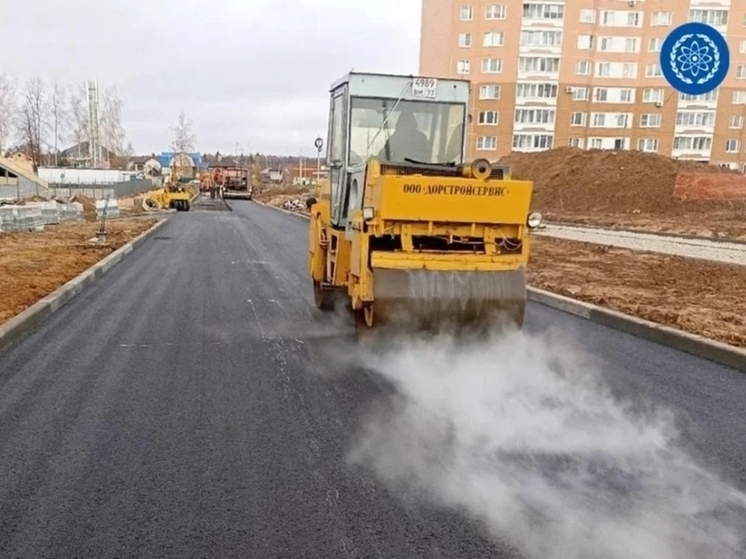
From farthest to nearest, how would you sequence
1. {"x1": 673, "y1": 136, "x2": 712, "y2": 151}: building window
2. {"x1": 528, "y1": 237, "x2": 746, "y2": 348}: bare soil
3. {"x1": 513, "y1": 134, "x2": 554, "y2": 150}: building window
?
1. {"x1": 673, "y1": 136, "x2": 712, "y2": 151}: building window
2. {"x1": 513, "y1": 134, "x2": 554, "y2": 150}: building window
3. {"x1": 528, "y1": 237, "x2": 746, "y2": 348}: bare soil

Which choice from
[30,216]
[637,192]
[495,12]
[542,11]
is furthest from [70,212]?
[542,11]

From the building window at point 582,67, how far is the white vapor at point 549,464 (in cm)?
5912

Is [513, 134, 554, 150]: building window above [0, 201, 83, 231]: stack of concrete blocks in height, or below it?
above

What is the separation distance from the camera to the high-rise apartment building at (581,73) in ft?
191

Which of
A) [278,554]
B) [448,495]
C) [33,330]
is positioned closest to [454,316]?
[448,495]

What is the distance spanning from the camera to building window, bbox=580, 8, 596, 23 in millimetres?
58438

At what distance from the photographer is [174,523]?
3.37m

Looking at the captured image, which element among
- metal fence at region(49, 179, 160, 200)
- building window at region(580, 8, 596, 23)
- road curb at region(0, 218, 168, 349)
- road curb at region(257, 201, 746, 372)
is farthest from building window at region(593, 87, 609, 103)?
road curb at region(257, 201, 746, 372)

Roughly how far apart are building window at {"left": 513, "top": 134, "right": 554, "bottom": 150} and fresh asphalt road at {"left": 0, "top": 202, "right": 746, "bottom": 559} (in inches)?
2115

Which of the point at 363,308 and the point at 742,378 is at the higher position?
the point at 363,308

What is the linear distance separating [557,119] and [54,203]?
4778 centimetres

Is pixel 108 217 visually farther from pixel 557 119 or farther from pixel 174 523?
pixel 557 119

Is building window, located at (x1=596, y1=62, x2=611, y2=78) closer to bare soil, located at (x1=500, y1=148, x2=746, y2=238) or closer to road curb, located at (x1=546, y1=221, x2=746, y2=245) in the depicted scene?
bare soil, located at (x1=500, y1=148, x2=746, y2=238)

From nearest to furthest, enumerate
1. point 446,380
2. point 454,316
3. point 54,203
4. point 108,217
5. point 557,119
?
point 446,380
point 454,316
point 54,203
point 108,217
point 557,119
